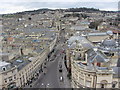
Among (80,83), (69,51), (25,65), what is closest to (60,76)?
(69,51)

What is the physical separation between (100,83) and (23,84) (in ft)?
115

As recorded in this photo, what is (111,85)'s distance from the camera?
155 feet

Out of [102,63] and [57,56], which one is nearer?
[102,63]

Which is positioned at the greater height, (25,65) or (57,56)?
(25,65)

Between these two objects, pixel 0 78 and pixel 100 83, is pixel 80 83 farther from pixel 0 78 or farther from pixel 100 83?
pixel 0 78

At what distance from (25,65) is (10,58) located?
14441mm

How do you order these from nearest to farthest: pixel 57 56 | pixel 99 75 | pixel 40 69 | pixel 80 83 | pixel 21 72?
pixel 99 75 < pixel 80 83 < pixel 21 72 < pixel 40 69 < pixel 57 56

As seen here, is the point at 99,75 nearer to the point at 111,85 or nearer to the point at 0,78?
the point at 111,85

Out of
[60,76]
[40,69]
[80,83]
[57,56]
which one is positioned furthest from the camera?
[57,56]

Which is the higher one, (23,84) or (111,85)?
(111,85)

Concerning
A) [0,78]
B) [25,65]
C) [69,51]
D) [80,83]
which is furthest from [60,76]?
[0,78]

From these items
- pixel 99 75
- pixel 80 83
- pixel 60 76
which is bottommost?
pixel 60 76

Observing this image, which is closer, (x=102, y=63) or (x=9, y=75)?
(x=102, y=63)

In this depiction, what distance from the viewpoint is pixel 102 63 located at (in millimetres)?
53656
